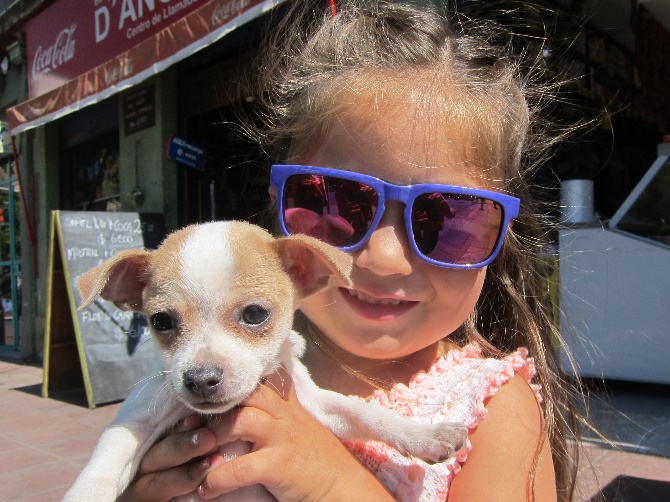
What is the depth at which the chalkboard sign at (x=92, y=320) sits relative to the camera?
5.39 meters

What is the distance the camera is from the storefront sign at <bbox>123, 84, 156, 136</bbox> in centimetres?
683

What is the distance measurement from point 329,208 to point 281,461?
0.62 metres

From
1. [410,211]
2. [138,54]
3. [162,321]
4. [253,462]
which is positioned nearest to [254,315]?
[162,321]

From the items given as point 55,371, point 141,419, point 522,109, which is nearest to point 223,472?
point 141,419

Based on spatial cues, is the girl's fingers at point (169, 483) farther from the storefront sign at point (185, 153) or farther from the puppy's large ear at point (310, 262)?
the storefront sign at point (185, 153)

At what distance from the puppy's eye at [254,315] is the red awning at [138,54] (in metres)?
2.95

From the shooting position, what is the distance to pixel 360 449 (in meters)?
1.54

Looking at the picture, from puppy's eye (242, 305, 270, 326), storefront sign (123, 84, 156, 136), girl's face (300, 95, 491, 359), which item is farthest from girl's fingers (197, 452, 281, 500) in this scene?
storefront sign (123, 84, 156, 136)

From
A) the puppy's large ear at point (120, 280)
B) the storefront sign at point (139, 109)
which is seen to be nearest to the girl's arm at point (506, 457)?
the puppy's large ear at point (120, 280)

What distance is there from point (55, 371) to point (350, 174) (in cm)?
547

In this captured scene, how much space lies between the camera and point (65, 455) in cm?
444

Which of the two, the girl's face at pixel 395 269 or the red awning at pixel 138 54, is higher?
the red awning at pixel 138 54

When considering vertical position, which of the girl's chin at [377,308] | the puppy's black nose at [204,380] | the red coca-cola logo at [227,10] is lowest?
the puppy's black nose at [204,380]

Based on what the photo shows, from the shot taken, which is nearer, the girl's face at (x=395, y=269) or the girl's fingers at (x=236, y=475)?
the girl's fingers at (x=236, y=475)
